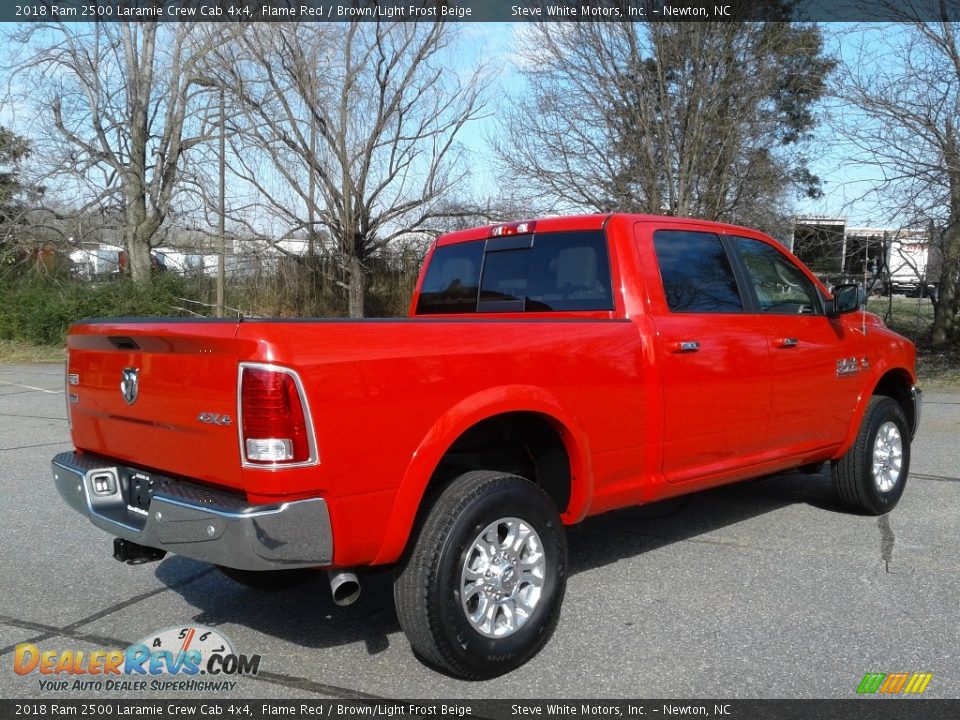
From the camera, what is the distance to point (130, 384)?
358 cm

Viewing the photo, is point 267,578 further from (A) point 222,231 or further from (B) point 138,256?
(B) point 138,256

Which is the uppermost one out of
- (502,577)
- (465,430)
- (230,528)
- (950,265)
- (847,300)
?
(950,265)

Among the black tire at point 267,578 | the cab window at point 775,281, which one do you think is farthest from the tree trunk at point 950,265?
the black tire at point 267,578

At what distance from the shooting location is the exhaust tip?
3.27 m

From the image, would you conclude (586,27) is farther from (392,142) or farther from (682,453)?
(682,453)

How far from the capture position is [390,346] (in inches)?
129

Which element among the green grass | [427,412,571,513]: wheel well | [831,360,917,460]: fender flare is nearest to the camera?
[427,412,571,513]: wheel well

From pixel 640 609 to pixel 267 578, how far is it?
71.5 inches

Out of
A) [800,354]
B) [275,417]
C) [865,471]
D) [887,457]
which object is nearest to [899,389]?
[887,457]

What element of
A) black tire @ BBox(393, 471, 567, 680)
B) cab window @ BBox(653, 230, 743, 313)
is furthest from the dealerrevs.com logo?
cab window @ BBox(653, 230, 743, 313)

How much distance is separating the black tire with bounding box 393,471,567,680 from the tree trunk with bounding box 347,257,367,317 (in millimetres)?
18423

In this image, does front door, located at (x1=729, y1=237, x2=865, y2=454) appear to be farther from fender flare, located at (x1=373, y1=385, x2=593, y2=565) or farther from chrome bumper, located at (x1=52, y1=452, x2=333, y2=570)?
chrome bumper, located at (x1=52, y1=452, x2=333, y2=570)

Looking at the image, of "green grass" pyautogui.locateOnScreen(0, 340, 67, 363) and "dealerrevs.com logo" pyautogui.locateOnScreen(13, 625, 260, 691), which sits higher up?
"green grass" pyautogui.locateOnScreen(0, 340, 67, 363)

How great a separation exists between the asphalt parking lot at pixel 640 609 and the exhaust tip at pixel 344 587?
43 cm
